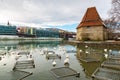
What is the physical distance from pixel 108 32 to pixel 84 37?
945 cm

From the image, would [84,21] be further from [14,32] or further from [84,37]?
[14,32]

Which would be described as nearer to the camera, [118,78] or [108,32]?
[118,78]

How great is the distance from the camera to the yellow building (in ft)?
171

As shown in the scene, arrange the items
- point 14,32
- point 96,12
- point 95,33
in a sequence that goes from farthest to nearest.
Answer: point 14,32, point 96,12, point 95,33

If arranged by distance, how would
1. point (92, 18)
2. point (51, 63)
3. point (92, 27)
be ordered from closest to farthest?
point (51, 63) → point (92, 27) → point (92, 18)

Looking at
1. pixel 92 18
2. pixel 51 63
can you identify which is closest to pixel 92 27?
pixel 92 18

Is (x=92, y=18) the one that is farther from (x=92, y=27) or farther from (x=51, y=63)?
(x=51, y=63)

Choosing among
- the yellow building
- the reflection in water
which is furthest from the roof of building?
the reflection in water

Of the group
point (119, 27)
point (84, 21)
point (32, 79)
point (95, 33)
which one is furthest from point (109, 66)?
point (84, 21)

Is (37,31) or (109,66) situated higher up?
(37,31)

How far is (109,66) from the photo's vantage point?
1557 cm

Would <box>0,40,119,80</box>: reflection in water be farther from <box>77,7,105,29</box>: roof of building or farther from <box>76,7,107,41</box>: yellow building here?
<box>77,7,105,29</box>: roof of building

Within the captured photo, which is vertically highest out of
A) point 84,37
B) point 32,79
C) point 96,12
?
point 96,12

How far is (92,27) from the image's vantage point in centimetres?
5375
